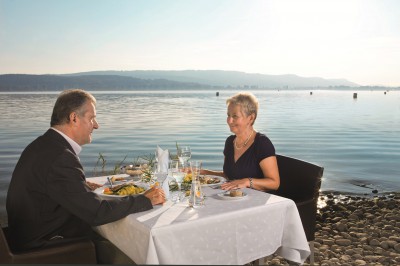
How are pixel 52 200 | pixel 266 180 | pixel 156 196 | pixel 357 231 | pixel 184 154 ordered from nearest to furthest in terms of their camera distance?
pixel 52 200, pixel 156 196, pixel 184 154, pixel 266 180, pixel 357 231

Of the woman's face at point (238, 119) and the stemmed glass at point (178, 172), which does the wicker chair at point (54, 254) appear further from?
the woman's face at point (238, 119)

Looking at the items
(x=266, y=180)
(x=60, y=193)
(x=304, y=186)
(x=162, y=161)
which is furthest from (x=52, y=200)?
(x=304, y=186)

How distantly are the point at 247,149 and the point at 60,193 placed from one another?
1798 millimetres

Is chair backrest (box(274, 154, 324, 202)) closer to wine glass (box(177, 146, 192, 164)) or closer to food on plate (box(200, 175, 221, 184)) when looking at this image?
food on plate (box(200, 175, 221, 184))

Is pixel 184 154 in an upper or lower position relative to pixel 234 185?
upper

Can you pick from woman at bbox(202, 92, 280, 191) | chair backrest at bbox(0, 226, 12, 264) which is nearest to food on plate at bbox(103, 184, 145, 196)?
chair backrest at bbox(0, 226, 12, 264)

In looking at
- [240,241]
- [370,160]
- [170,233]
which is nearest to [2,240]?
[170,233]

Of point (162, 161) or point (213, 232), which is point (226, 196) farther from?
point (162, 161)

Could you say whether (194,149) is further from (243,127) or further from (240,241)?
(240,241)

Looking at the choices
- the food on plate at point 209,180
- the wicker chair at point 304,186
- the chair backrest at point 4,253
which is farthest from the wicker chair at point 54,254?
the wicker chair at point 304,186

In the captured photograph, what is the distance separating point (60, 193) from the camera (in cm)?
229

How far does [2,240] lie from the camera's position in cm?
228

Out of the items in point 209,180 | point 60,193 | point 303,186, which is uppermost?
point 60,193

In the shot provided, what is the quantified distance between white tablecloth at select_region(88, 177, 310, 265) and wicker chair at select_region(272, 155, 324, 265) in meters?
0.58
